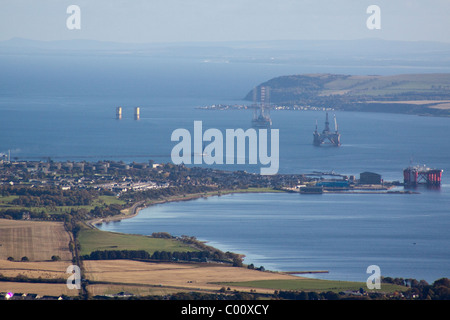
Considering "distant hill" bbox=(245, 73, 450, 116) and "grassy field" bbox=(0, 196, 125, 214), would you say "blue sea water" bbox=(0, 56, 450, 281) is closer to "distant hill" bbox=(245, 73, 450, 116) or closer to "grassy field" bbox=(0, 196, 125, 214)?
"grassy field" bbox=(0, 196, 125, 214)

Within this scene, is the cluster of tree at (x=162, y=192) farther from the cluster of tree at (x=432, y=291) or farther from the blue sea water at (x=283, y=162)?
the cluster of tree at (x=432, y=291)

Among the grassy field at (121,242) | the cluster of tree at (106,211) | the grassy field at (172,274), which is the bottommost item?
the grassy field at (172,274)

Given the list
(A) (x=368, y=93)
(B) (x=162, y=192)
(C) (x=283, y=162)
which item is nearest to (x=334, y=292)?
(B) (x=162, y=192)

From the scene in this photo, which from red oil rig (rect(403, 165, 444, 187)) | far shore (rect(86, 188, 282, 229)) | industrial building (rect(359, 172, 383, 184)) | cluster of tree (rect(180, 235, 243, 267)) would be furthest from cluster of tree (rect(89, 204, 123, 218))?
red oil rig (rect(403, 165, 444, 187))

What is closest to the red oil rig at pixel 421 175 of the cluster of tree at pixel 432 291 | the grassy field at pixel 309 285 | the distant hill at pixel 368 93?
the grassy field at pixel 309 285

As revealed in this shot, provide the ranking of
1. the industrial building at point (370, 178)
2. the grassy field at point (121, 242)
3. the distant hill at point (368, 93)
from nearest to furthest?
the grassy field at point (121, 242), the industrial building at point (370, 178), the distant hill at point (368, 93)

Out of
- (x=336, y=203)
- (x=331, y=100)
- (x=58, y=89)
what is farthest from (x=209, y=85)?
(x=336, y=203)
